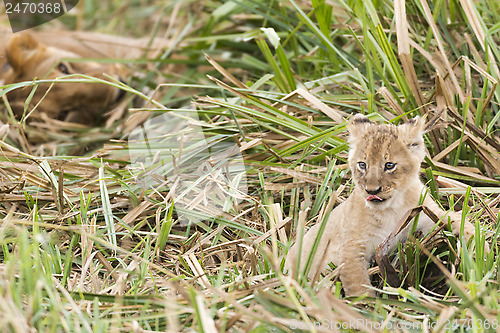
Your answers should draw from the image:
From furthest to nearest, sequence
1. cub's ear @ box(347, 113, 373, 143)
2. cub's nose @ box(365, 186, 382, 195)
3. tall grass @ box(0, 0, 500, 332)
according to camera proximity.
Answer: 1. cub's ear @ box(347, 113, 373, 143)
2. cub's nose @ box(365, 186, 382, 195)
3. tall grass @ box(0, 0, 500, 332)

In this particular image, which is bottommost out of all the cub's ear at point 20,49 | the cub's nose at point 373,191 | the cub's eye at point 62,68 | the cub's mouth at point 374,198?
the cub's mouth at point 374,198

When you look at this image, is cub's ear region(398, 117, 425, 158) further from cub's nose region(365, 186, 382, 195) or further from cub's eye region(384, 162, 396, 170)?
cub's nose region(365, 186, 382, 195)

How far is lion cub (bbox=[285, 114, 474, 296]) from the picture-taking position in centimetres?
189

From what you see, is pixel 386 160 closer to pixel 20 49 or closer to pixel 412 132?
pixel 412 132

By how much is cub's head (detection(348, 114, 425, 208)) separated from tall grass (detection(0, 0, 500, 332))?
0.14m

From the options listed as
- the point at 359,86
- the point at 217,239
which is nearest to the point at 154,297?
the point at 217,239

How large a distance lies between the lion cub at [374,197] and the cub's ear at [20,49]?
3.15 metres

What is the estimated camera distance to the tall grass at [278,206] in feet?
5.23

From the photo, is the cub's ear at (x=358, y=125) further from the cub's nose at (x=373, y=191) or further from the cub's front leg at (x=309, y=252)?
the cub's front leg at (x=309, y=252)

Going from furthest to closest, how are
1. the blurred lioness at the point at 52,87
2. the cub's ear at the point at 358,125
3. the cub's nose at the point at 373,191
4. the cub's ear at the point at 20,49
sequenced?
the cub's ear at the point at 20,49 → the blurred lioness at the point at 52,87 → the cub's ear at the point at 358,125 → the cub's nose at the point at 373,191

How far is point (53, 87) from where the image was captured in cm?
411

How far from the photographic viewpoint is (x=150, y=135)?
3.27 metres

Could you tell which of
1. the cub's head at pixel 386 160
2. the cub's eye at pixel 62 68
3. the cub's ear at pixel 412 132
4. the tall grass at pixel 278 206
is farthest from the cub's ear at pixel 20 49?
the cub's ear at pixel 412 132

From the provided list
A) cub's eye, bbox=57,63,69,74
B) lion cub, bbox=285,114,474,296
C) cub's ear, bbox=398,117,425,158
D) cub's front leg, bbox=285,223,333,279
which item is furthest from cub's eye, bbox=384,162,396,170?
cub's eye, bbox=57,63,69,74
